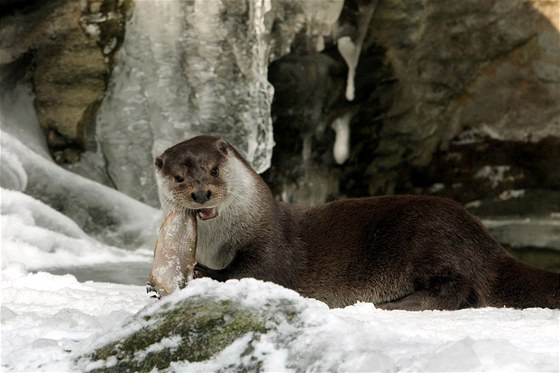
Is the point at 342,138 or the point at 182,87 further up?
the point at 182,87

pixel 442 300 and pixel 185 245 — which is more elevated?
A: pixel 185 245

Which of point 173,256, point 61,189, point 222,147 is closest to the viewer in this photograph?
point 173,256

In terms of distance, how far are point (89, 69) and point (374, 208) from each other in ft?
11.9

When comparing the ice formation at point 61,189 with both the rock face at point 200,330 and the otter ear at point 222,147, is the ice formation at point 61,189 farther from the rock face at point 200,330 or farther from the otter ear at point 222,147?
the rock face at point 200,330

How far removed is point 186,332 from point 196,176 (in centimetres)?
151

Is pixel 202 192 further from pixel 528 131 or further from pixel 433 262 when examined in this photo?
pixel 528 131

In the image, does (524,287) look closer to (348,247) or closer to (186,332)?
(348,247)

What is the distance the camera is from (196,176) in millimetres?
3859

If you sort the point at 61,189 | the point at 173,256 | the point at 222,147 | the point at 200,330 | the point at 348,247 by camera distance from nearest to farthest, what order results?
the point at 200,330
the point at 173,256
the point at 222,147
the point at 348,247
the point at 61,189

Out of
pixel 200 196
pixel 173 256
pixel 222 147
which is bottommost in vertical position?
pixel 173 256

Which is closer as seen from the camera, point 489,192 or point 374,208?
point 374,208

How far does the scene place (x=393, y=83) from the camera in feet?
28.1

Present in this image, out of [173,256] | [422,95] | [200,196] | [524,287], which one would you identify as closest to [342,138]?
[422,95]

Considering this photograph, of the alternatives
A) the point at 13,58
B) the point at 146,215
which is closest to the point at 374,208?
the point at 146,215
